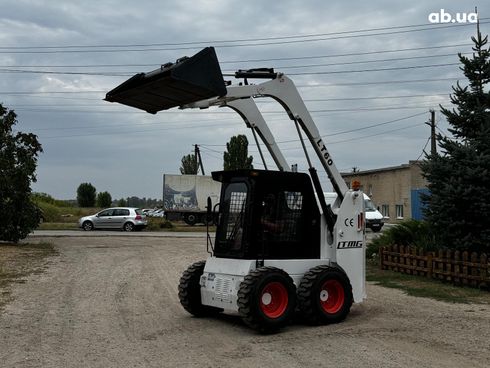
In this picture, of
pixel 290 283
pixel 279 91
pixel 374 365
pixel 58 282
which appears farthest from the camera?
pixel 58 282

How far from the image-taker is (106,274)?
15297mm

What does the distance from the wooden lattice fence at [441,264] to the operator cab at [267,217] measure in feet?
16.4

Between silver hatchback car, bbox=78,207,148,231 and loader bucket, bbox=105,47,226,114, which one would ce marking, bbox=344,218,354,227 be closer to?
loader bucket, bbox=105,47,226,114

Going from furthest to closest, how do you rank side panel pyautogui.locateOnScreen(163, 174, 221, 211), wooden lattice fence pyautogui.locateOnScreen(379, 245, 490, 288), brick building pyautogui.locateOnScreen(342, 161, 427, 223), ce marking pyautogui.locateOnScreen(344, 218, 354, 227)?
brick building pyautogui.locateOnScreen(342, 161, 427, 223)
side panel pyautogui.locateOnScreen(163, 174, 221, 211)
wooden lattice fence pyautogui.locateOnScreen(379, 245, 490, 288)
ce marking pyautogui.locateOnScreen(344, 218, 354, 227)

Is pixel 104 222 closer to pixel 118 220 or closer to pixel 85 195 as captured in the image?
pixel 118 220

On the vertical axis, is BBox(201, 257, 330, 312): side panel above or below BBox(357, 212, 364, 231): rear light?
below

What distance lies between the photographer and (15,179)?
24.6m

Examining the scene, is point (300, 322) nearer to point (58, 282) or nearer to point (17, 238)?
point (58, 282)

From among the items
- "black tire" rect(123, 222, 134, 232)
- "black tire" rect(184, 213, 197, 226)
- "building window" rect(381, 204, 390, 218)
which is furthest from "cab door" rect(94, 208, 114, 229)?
"building window" rect(381, 204, 390, 218)

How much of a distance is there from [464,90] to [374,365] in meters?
9.66

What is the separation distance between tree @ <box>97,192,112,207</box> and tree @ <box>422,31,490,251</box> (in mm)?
62987

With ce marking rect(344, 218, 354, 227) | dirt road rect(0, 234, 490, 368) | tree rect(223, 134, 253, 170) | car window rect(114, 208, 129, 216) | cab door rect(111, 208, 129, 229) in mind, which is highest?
tree rect(223, 134, 253, 170)

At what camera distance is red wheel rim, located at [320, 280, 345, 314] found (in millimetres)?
8945

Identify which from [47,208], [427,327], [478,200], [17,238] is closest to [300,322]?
[427,327]
